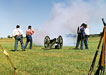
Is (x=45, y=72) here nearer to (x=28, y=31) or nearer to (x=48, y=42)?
(x=28, y=31)

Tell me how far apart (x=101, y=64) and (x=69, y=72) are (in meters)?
2.64

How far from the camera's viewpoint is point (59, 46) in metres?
18.8

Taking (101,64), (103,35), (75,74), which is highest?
(103,35)

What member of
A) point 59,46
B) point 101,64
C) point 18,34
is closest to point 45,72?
point 101,64

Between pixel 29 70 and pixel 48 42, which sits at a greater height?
pixel 48 42

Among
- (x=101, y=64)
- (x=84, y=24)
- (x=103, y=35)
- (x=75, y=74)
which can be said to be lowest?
(x=75, y=74)

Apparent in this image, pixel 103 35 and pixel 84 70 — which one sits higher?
pixel 103 35

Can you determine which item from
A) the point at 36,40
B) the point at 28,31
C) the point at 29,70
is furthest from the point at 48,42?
the point at 29,70

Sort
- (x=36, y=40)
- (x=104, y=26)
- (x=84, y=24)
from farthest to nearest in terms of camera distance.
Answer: (x=36, y=40) < (x=84, y=24) < (x=104, y=26)

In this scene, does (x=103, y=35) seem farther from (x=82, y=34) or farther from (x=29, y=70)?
(x=82, y=34)

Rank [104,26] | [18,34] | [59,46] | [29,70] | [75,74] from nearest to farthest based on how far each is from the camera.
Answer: [104,26]
[75,74]
[29,70]
[18,34]
[59,46]

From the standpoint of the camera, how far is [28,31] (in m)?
16.8

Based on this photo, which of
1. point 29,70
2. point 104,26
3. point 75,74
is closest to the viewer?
point 104,26

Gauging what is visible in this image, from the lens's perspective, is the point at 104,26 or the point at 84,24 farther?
the point at 84,24
